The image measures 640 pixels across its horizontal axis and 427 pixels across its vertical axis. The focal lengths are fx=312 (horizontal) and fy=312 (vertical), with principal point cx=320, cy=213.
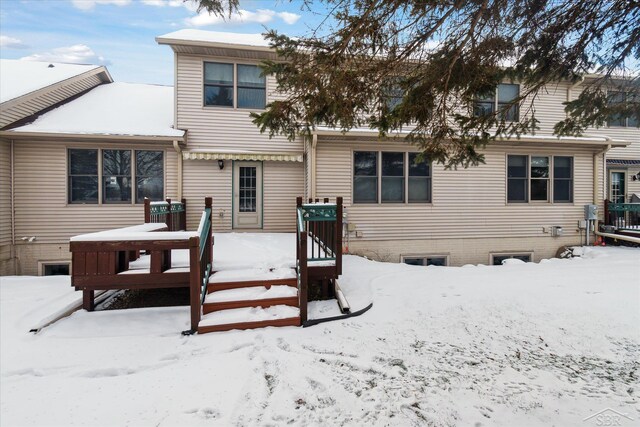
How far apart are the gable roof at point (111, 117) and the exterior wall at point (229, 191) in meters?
1.17

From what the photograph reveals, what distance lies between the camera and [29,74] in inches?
415

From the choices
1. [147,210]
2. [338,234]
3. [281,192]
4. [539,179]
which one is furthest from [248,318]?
[539,179]

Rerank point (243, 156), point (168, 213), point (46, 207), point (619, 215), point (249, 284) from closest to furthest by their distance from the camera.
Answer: point (249, 284), point (168, 213), point (46, 207), point (243, 156), point (619, 215)

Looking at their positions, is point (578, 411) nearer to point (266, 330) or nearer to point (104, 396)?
point (266, 330)

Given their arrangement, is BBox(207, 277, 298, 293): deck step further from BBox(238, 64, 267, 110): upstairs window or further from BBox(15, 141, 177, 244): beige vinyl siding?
BBox(238, 64, 267, 110): upstairs window

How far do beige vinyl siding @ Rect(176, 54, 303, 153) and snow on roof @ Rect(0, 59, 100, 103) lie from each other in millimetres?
4126

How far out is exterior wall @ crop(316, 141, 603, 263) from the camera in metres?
8.99

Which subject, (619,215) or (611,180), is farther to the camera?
(611,180)

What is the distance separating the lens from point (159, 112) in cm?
979

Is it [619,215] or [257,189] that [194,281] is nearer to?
[257,189]

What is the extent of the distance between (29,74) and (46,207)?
565 cm

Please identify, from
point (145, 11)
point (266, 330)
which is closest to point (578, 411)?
point (266, 330)

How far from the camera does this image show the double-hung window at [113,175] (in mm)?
8469

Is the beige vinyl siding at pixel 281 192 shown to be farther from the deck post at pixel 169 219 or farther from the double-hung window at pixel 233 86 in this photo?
the deck post at pixel 169 219
